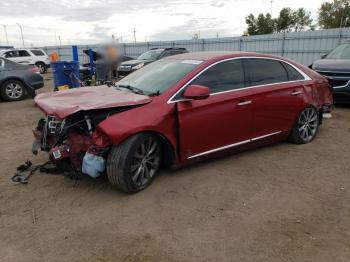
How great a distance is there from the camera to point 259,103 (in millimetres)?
4777

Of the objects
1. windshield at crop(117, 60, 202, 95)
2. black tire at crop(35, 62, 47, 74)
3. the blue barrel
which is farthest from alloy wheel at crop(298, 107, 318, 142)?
black tire at crop(35, 62, 47, 74)

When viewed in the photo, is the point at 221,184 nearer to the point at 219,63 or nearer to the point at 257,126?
the point at 257,126

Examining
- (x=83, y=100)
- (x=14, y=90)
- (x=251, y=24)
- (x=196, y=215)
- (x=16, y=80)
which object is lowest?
(x=196, y=215)

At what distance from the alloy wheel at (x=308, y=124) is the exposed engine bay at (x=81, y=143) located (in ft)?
10.3

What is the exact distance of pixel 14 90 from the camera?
11055 mm

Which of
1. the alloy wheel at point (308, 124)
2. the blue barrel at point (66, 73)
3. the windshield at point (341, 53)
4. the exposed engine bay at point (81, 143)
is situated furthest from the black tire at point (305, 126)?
the blue barrel at point (66, 73)

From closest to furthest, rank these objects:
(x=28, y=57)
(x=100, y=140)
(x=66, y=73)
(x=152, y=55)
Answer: (x=100, y=140) → (x=66, y=73) → (x=152, y=55) → (x=28, y=57)

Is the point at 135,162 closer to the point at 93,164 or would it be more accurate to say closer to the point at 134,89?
the point at 93,164

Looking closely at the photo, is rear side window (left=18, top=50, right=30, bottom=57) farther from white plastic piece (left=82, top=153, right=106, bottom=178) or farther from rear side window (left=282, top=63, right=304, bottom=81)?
white plastic piece (left=82, top=153, right=106, bottom=178)

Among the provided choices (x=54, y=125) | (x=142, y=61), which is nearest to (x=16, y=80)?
(x=142, y=61)

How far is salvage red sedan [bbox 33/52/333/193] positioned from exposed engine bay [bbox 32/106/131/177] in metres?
0.01

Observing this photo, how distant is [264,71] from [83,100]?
2674 millimetres

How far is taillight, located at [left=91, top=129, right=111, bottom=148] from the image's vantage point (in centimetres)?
362

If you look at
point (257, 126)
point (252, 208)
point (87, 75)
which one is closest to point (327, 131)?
point (257, 126)
